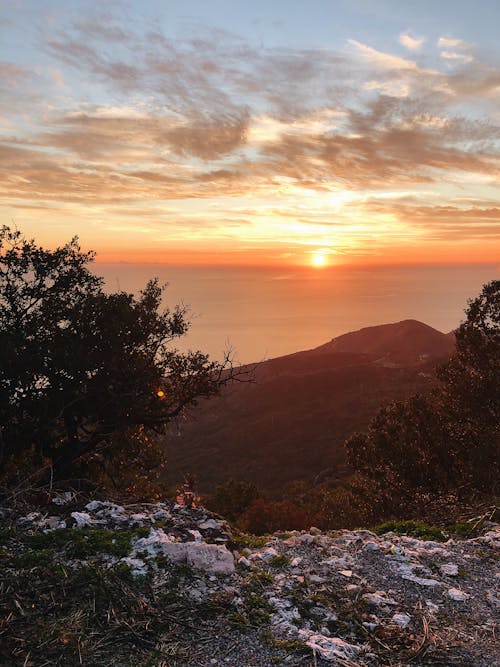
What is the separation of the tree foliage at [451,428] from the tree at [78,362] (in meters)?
9.53

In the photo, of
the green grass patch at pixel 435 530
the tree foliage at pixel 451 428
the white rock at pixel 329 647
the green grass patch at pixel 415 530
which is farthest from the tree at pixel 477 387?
the white rock at pixel 329 647

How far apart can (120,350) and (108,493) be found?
4770mm

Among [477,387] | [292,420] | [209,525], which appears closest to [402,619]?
[209,525]

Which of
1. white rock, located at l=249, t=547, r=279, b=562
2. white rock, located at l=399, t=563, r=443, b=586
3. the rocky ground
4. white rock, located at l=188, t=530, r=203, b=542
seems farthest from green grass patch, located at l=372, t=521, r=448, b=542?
white rock, located at l=188, t=530, r=203, b=542

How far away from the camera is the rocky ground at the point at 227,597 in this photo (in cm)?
542

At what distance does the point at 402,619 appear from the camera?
6.22 meters

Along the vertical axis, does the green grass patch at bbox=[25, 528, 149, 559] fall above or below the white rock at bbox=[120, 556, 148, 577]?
above

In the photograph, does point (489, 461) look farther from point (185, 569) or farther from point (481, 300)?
point (185, 569)

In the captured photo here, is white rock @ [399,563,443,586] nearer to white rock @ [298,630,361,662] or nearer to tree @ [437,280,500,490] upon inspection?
white rock @ [298,630,361,662]

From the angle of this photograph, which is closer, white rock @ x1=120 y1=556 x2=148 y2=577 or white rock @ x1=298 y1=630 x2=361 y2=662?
white rock @ x1=298 y1=630 x2=361 y2=662

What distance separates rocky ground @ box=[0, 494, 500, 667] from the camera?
5.42m

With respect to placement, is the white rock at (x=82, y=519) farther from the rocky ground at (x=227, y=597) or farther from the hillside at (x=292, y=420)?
the hillside at (x=292, y=420)

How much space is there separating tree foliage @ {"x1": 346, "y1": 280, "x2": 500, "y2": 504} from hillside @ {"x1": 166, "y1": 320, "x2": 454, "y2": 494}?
51771mm

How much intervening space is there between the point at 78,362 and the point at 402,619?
10.4 metres
